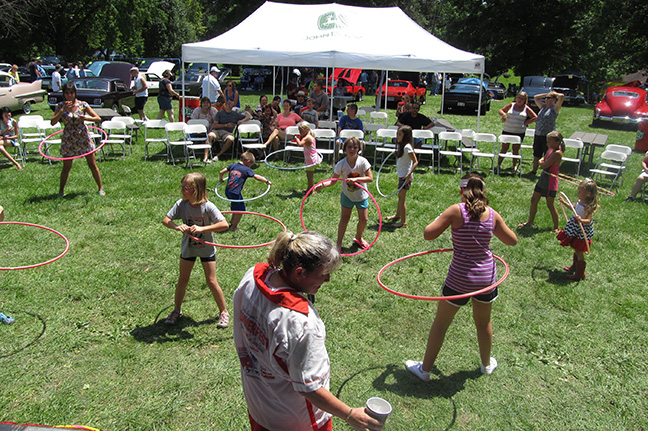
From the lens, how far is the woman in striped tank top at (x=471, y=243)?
368 centimetres

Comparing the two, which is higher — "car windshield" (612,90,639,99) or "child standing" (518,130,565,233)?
"car windshield" (612,90,639,99)

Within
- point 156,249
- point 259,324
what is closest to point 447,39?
point 156,249

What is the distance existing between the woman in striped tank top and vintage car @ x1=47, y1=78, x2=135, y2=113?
51.1 ft

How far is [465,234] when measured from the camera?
3705mm

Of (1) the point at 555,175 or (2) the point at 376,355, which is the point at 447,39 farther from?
(2) the point at 376,355

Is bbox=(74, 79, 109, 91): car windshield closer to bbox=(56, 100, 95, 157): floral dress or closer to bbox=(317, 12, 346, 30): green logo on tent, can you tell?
bbox=(317, 12, 346, 30): green logo on tent

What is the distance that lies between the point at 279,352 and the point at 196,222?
288 cm

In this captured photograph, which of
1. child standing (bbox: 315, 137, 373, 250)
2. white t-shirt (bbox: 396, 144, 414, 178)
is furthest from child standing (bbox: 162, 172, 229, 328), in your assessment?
white t-shirt (bbox: 396, 144, 414, 178)

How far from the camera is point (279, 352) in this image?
1981 mm

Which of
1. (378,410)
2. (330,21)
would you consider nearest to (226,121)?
(330,21)

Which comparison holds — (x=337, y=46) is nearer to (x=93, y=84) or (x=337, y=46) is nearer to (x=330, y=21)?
(x=330, y=21)

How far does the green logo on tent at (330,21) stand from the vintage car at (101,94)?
314 inches

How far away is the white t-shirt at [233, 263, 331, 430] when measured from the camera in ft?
6.41

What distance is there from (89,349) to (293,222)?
157 inches
